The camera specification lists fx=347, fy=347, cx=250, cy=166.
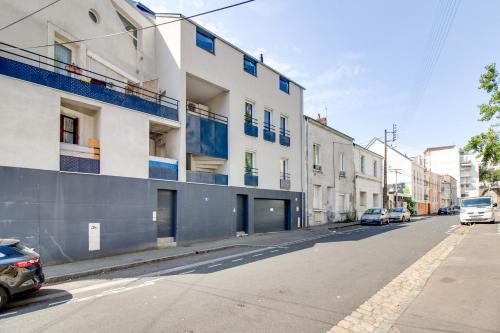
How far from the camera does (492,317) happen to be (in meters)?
5.41

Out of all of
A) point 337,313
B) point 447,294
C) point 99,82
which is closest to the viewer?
point 337,313

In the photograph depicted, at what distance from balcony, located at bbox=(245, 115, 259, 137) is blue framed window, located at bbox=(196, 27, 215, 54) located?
15.3 ft

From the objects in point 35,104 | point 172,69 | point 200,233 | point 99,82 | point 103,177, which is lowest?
point 200,233

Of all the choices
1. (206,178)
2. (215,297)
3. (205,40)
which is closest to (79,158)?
(206,178)

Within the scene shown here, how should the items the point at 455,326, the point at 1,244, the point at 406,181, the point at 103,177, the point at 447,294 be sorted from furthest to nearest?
the point at 406,181
the point at 103,177
the point at 1,244
the point at 447,294
the point at 455,326

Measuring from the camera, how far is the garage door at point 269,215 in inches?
852

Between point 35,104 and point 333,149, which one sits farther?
point 333,149

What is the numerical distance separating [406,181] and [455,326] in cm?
5183

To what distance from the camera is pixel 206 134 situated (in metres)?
17.9

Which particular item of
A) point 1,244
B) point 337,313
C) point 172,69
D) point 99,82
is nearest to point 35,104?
point 99,82

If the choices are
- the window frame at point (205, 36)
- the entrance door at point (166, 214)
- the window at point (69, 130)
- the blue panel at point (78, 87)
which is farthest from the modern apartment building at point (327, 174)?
the window at point (69, 130)

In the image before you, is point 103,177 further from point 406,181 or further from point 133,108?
point 406,181

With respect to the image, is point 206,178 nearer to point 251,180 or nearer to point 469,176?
point 251,180

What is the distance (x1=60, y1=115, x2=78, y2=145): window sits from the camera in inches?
525
